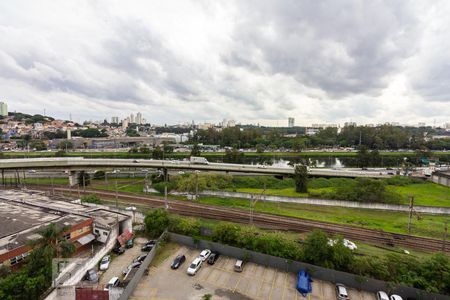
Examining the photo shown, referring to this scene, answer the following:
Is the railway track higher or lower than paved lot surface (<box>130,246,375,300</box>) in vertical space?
higher

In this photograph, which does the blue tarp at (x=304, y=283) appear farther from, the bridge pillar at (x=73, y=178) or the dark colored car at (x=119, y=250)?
the bridge pillar at (x=73, y=178)

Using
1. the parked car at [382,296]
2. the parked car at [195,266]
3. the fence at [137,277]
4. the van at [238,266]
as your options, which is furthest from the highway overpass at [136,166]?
the parked car at [382,296]

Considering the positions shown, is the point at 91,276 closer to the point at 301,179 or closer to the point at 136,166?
the point at 136,166

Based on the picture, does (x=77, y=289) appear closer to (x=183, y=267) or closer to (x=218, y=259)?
(x=183, y=267)

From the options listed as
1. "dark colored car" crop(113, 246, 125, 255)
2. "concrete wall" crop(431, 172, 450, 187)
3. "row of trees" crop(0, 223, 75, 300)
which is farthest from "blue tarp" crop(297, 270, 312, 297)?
"concrete wall" crop(431, 172, 450, 187)

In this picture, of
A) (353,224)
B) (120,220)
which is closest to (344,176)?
(353,224)

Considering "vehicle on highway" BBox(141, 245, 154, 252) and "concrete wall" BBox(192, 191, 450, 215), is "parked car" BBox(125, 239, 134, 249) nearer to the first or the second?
"vehicle on highway" BBox(141, 245, 154, 252)

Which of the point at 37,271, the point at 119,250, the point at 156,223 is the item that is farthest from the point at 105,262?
the point at 156,223
